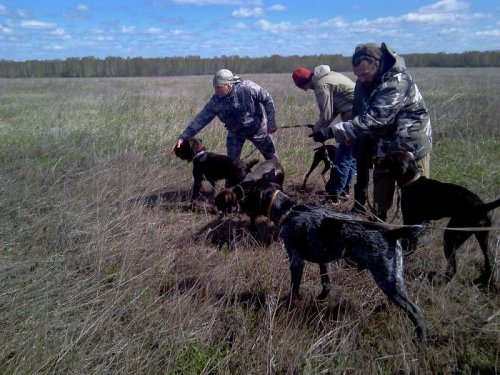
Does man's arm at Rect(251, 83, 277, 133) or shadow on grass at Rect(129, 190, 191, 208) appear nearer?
shadow on grass at Rect(129, 190, 191, 208)

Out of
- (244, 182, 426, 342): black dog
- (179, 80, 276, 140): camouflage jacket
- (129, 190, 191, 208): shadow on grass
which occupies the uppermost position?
(179, 80, 276, 140): camouflage jacket

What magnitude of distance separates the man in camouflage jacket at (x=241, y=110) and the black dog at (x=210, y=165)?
192mm

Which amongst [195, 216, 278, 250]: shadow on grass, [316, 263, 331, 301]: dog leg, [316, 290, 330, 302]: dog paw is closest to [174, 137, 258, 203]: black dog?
[195, 216, 278, 250]: shadow on grass

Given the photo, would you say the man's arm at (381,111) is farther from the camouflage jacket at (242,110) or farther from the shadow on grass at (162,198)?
the shadow on grass at (162,198)

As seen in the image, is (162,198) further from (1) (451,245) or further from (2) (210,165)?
(1) (451,245)

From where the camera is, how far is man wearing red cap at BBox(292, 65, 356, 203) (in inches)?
240

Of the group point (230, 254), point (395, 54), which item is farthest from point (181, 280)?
point (395, 54)

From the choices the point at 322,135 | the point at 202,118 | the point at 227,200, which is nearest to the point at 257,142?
the point at 202,118

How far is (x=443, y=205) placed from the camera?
13.2 ft

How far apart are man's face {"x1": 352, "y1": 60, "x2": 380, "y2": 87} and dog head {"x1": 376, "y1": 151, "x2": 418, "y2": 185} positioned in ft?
2.85

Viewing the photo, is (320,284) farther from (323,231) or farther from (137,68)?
(137,68)

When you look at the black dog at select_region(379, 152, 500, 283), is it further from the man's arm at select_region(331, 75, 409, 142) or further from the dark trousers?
the dark trousers

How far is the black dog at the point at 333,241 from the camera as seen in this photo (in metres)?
3.22

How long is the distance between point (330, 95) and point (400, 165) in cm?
211
